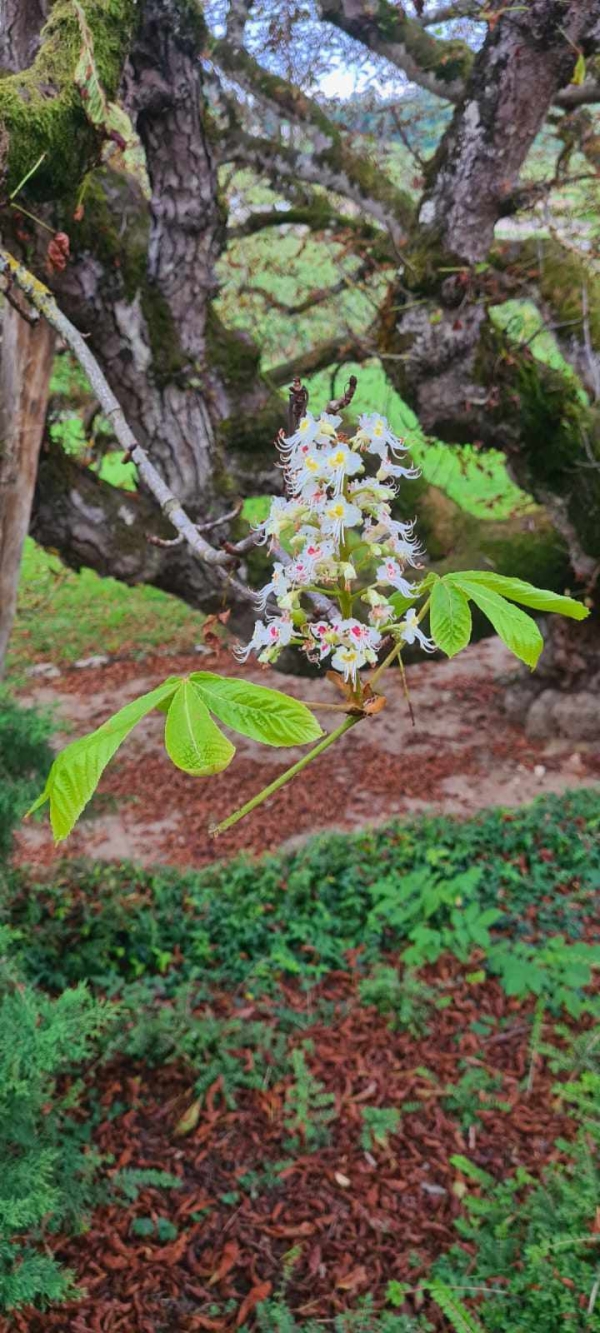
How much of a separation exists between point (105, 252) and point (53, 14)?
1.12 meters

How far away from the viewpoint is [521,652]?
99 cm

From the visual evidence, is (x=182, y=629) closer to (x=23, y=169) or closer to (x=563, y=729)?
(x=563, y=729)

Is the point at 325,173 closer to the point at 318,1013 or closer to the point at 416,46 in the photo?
the point at 416,46

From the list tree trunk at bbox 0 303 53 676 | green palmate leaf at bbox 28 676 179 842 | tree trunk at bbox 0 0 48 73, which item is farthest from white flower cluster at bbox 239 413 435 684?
tree trunk at bbox 0 0 48 73

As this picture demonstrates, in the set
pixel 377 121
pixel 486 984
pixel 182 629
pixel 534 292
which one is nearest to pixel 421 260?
A: pixel 534 292

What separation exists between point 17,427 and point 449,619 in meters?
2.63

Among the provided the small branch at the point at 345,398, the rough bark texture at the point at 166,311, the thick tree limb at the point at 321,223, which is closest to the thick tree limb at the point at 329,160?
the thick tree limb at the point at 321,223

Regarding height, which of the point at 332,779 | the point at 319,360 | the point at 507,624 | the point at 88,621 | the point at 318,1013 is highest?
the point at 319,360

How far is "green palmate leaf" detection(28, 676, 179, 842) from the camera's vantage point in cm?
88

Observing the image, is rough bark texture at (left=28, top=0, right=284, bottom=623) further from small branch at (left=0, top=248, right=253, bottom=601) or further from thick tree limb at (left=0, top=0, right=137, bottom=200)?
small branch at (left=0, top=248, right=253, bottom=601)

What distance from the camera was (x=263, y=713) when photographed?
0.87 metres

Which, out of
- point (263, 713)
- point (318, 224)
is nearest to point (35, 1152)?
point (263, 713)

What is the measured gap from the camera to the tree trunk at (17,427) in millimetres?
3008

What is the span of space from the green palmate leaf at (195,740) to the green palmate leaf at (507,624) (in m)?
0.34
